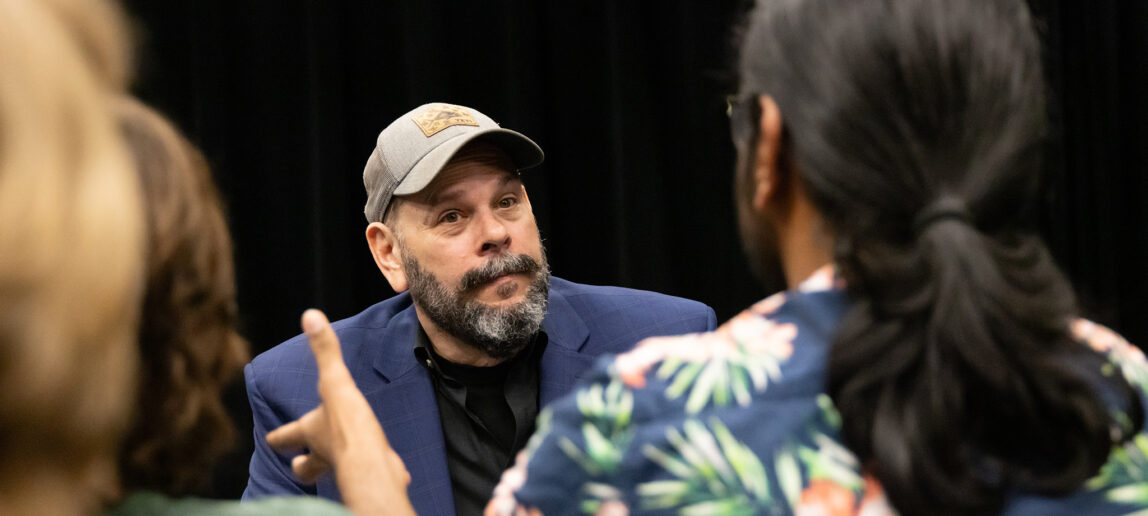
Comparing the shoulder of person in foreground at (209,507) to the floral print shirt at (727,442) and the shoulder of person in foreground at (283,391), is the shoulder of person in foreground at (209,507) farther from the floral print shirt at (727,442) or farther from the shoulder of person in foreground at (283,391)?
the shoulder of person in foreground at (283,391)

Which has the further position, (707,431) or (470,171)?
(470,171)

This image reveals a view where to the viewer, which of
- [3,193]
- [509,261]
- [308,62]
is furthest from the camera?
[308,62]

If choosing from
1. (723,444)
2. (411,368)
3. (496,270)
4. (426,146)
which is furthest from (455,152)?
(723,444)

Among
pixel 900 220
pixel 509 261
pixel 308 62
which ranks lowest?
pixel 509 261

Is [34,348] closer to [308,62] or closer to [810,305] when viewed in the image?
[810,305]

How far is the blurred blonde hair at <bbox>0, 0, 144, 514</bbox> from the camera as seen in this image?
60 centimetres

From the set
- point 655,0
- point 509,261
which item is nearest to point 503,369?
point 509,261

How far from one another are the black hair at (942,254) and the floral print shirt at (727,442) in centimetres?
2

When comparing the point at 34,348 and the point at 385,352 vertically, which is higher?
the point at 34,348

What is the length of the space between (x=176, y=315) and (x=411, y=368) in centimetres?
122

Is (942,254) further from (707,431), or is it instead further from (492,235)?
(492,235)

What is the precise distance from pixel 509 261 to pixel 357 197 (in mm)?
1133

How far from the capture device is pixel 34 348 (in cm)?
60

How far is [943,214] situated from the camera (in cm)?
77
